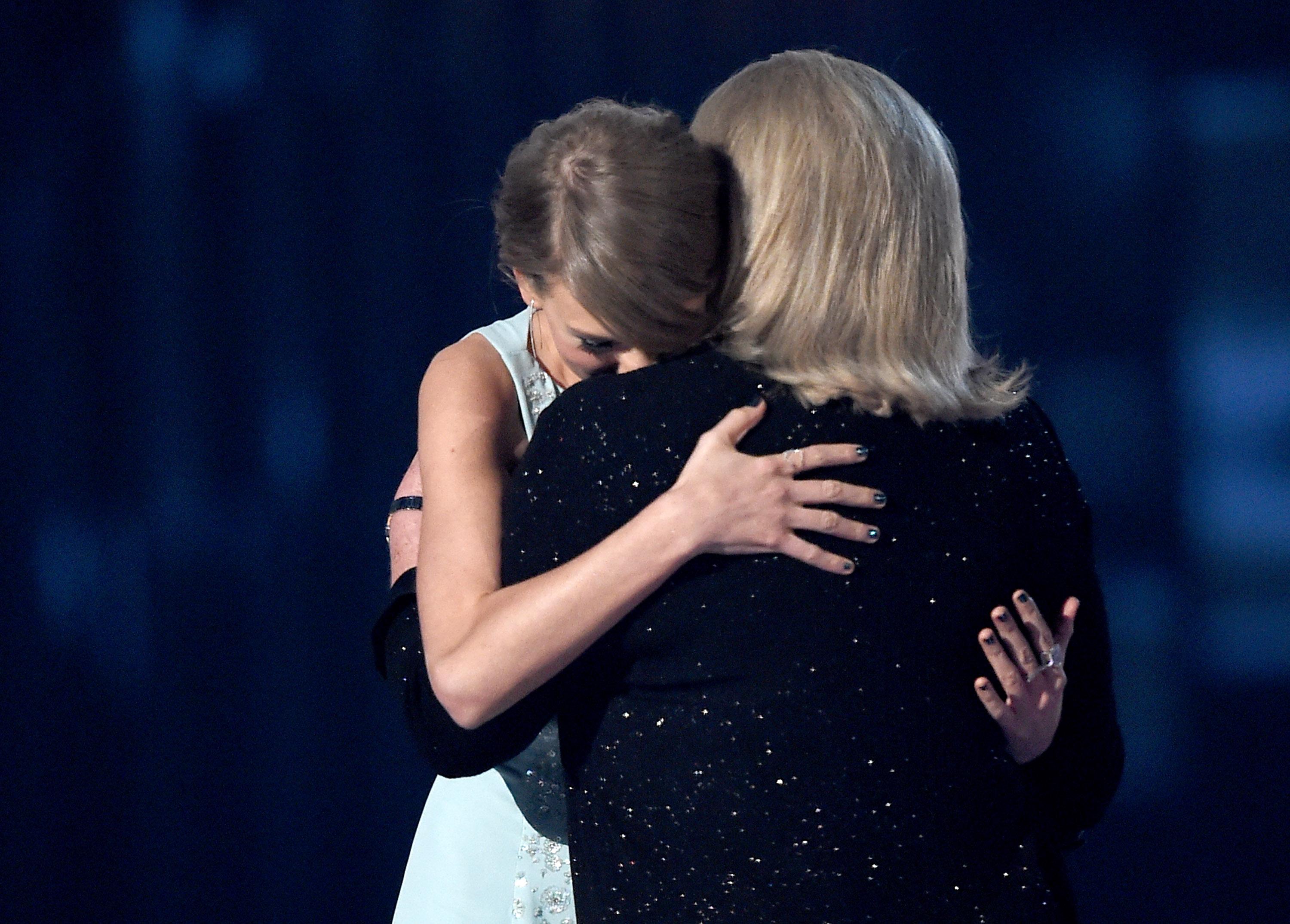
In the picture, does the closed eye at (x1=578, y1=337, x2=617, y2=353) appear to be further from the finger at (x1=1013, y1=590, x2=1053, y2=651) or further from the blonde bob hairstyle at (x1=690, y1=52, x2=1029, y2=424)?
the finger at (x1=1013, y1=590, x2=1053, y2=651)

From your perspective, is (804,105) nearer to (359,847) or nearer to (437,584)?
(437,584)

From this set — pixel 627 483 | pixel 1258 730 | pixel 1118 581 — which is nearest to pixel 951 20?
pixel 1118 581

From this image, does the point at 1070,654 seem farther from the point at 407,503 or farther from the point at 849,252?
the point at 407,503

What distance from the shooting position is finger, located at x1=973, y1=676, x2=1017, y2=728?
0.96 metres

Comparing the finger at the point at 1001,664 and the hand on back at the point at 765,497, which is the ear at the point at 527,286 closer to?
the hand on back at the point at 765,497

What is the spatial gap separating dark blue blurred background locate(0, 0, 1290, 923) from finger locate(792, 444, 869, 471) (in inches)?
60.8

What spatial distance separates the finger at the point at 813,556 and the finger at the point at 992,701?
0.15 meters

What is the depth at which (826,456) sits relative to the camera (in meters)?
0.91

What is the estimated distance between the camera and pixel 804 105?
985mm

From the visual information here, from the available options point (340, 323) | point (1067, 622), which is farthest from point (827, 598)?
point (340, 323)

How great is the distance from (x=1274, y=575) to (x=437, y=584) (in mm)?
1972

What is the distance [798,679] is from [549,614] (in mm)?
189

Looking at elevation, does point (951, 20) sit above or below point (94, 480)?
above

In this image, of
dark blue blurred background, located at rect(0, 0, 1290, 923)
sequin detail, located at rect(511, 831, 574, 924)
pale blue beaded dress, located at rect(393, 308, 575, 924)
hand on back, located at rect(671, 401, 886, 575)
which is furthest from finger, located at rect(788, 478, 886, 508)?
dark blue blurred background, located at rect(0, 0, 1290, 923)
